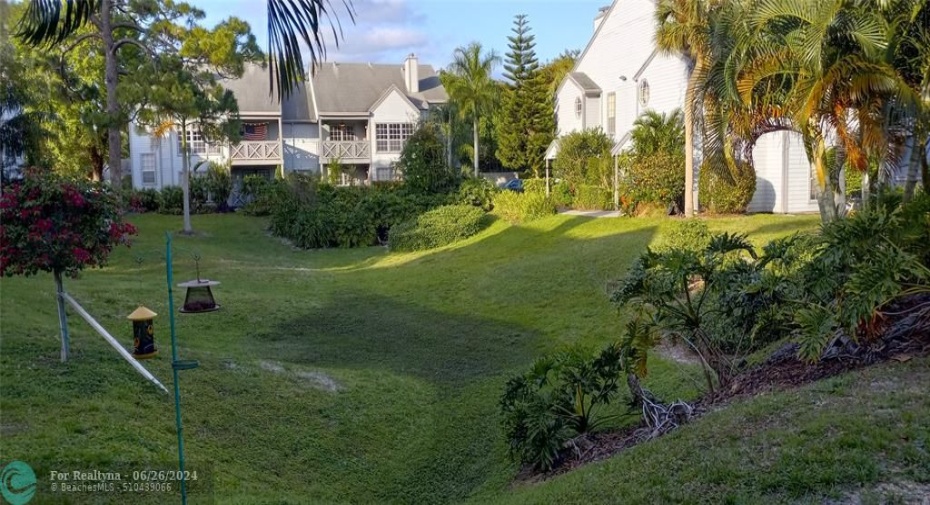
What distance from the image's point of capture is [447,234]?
2602 cm

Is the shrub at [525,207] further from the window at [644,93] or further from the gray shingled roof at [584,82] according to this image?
the gray shingled roof at [584,82]

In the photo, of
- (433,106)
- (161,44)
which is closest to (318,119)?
(433,106)

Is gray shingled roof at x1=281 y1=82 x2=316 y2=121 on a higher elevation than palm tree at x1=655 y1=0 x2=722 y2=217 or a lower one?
higher

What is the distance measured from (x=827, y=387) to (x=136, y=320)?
23.5ft

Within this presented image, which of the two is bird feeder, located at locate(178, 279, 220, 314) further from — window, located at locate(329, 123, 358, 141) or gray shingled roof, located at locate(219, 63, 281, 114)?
window, located at locate(329, 123, 358, 141)

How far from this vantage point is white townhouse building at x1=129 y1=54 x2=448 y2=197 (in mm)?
40531

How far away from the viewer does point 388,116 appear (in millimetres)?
43375

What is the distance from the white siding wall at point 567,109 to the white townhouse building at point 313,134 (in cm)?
852

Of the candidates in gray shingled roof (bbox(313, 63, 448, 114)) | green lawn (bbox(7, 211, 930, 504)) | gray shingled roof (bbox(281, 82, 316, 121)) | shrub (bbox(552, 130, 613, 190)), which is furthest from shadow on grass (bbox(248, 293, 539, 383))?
gray shingled roof (bbox(313, 63, 448, 114))

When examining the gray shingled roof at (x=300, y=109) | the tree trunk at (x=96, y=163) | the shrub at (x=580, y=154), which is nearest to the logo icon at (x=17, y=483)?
the shrub at (x=580, y=154)

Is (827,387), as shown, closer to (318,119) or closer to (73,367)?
(73,367)

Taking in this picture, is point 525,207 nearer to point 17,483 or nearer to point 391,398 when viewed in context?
point 391,398

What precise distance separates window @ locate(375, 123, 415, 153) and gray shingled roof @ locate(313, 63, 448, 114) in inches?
54.4


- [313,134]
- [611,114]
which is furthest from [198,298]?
[313,134]
